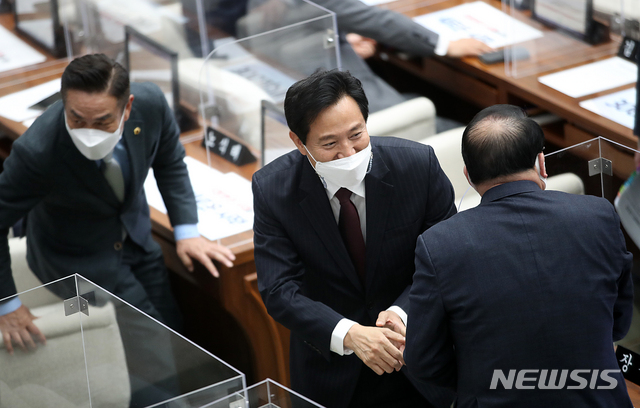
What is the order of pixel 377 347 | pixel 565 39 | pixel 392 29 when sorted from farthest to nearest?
1. pixel 392 29
2. pixel 565 39
3. pixel 377 347

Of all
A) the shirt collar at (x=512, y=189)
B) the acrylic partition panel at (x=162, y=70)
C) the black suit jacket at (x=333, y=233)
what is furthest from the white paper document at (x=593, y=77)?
the shirt collar at (x=512, y=189)

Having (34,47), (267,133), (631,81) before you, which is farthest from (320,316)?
(34,47)

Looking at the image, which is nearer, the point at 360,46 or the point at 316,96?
the point at 316,96

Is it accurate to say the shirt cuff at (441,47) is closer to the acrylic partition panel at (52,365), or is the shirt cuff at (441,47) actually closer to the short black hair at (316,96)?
the short black hair at (316,96)

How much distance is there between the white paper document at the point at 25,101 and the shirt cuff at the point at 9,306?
1.93 metres

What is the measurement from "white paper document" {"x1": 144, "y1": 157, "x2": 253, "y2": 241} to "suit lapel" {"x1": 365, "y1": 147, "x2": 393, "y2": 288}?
3.57 feet

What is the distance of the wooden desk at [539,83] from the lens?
354 centimetres

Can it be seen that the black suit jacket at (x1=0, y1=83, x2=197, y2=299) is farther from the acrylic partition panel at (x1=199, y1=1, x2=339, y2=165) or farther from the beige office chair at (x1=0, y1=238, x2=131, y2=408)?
the beige office chair at (x1=0, y1=238, x2=131, y2=408)

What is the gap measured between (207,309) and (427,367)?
5.59 ft

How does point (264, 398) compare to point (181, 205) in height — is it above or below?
above

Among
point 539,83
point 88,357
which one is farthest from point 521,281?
point 539,83

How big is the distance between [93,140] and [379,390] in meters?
1.15

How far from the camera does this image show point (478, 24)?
14.1 feet

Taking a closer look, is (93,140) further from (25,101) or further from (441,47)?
(441,47)
